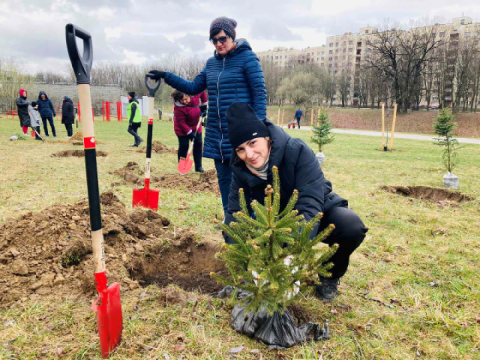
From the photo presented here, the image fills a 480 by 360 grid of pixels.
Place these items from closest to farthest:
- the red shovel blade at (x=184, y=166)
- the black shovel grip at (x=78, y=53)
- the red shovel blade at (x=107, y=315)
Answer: the black shovel grip at (x=78, y=53) → the red shovel blade at (x=107, y=315) → the red shovel blade at (x=184, y=166)

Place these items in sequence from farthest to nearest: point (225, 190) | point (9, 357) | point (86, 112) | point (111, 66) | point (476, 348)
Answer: point (111, 66) → point (225, 190) → point (476, 348) → point (9, 357) → point (86, 112)

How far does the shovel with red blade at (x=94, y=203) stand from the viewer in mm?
1636

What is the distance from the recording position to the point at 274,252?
164 centimetres

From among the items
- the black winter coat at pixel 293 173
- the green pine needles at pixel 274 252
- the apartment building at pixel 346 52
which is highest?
the apartment building at pixel 346 52

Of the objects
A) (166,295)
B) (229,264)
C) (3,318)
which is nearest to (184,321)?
(166,295)

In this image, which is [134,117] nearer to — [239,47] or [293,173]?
[239,47]

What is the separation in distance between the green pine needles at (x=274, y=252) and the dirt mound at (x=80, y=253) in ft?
3.57

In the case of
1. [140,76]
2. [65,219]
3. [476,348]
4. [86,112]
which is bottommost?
[476,348]

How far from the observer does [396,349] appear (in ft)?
6.53

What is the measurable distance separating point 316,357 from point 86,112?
1.88 metres

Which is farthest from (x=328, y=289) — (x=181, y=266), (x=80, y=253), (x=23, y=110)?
(x=23, y=110)

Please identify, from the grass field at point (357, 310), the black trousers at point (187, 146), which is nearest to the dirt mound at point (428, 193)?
the grass field at point (357, 310)

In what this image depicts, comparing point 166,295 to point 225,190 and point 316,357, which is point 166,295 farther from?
point 225,190

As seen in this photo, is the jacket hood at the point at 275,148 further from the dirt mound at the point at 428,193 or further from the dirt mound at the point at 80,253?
the dirt mound at the point at 428,193
